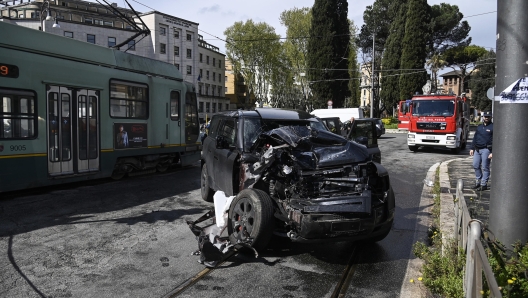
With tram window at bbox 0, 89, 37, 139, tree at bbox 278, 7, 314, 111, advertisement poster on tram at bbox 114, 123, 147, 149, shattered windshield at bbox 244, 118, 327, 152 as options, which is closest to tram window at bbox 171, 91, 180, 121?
advertisement poster on tram at bbox 114, 123, 147, 149

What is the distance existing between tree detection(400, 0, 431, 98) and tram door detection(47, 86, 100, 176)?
42.1m

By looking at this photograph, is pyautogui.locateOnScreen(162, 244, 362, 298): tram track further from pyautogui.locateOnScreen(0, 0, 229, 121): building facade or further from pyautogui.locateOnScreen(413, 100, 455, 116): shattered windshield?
pyautogui.locateOnScreen(0, 0, 229, 121): building facade

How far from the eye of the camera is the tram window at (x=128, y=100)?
34.0 ft

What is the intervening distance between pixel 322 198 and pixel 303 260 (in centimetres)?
95

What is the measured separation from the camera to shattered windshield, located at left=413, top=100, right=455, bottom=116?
18.8 meters

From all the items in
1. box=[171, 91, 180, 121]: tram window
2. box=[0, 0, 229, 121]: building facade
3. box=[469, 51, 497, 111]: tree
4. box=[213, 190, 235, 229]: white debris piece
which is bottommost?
box=[213, 190, 235, 229]: white debris piece

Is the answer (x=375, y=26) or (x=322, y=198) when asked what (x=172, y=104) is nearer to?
(x=322, y=198)

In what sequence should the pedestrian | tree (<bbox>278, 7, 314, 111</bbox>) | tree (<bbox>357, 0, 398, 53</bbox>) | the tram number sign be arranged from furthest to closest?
tree (<bbox>357, 0, 398, 53</bbox>)
tree (<bbox>278, 7, 314, 111</bbox>)
the pedestrian
the tram number sign

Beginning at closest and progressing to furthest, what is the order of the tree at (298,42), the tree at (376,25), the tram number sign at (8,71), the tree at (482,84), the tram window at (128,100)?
the tram number sign at (8,71) → the tram window at (128,100) → the tree at (298,42) → the tree at (376,25) → the tree at (482,84)

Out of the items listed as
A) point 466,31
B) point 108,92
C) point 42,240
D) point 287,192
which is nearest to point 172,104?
point 108,92

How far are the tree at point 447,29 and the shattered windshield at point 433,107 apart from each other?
3927 centimetres

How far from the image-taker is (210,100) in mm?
68750

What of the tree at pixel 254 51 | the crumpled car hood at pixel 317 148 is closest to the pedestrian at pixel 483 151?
the crumpled car hood at pixel 317 148

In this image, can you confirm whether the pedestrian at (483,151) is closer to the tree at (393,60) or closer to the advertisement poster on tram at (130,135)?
the advertisement poster on tram at (130,135)
